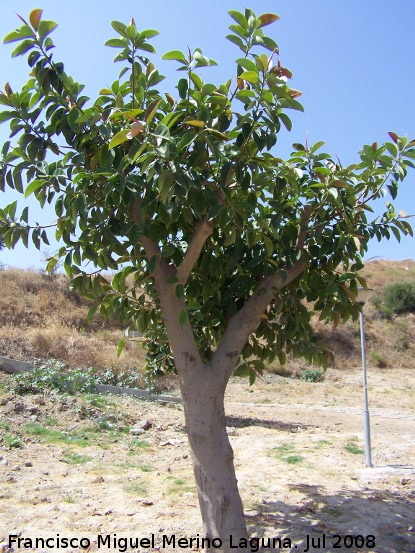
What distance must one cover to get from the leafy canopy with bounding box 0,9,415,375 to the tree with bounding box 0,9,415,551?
0.01 m

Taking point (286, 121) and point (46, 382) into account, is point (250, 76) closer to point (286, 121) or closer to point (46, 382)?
point (286, 121)

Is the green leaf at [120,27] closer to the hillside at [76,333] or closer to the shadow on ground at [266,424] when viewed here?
the shadow on ground at [266,424]

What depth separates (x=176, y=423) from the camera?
9.82 meters

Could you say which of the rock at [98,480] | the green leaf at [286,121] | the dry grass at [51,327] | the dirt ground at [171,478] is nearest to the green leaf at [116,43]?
the green leaf at [286,121]

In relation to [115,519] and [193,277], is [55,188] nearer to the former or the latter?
[193,277]

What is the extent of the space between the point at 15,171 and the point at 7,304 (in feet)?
59.2

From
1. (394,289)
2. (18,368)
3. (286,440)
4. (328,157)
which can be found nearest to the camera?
(328,157)

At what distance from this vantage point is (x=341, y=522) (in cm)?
439

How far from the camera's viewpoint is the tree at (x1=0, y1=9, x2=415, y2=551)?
2756mm

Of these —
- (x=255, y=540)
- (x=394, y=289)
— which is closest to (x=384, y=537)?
(x=255, y=540)

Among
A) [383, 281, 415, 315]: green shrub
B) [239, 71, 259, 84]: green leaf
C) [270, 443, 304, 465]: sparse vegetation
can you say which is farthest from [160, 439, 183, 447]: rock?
[383, 281, 415, 315]: green shrub

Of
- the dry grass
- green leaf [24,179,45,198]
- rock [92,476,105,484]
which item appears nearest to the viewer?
green leaf [24,179,45,198]

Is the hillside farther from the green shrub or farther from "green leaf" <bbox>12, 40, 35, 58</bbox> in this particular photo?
"green leaf" <bbox>12, 40, 35, 58</bbox>

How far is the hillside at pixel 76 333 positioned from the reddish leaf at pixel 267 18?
14.2 meters
